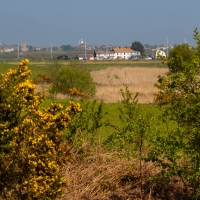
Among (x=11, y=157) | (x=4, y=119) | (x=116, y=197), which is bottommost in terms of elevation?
(x=116, y=197)

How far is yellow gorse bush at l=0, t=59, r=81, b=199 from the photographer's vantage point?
5.55m

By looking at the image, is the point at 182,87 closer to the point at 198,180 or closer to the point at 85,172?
the point at 198,180

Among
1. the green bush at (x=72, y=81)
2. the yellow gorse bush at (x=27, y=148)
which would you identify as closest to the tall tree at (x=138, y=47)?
the green bush at (x=72, y=81)

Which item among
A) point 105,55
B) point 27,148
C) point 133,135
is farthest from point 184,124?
point 105,55

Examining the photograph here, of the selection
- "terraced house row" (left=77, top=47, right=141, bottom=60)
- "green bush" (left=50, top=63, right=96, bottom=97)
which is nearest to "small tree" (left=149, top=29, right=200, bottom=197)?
"green bush" (left=50, top=63, right=96, bottom=97)

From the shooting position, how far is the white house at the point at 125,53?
144 meters

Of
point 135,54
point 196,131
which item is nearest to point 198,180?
point 196,131

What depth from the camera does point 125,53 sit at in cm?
14538

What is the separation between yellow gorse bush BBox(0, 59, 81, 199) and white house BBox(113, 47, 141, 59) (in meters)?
136

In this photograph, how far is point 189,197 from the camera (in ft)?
22.6

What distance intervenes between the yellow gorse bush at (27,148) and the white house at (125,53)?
5372 inches

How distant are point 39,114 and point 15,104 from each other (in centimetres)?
45

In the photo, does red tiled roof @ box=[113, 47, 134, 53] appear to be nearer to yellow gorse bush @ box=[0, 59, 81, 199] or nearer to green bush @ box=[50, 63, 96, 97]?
green bush @ box=[50, 63, 96, 97]

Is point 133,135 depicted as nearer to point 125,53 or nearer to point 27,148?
point 27,148
